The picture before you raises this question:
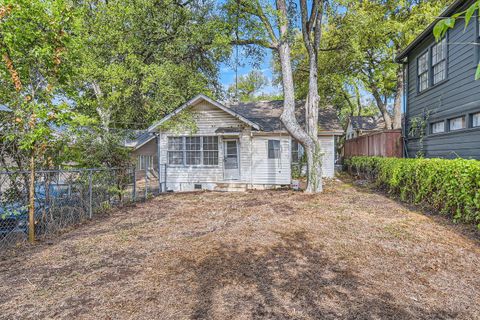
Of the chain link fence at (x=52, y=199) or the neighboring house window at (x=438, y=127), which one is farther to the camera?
the neighboring house window at (x=438, y=127)

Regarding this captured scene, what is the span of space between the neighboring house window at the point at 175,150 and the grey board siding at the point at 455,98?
32.5ft

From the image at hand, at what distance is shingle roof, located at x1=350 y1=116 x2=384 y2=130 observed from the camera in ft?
89.6

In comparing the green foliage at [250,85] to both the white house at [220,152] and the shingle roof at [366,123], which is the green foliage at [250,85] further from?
the white house at [220,152]

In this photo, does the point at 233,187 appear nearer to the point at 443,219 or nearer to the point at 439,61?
the point at 443,219

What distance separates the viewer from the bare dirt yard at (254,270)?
10.2ft

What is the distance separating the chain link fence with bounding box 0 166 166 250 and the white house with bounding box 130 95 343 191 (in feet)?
14.4

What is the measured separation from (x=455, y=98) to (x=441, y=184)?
11.5 feet

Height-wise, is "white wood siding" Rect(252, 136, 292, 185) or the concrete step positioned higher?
"white wood siding" Rect(252, 136, 292, 185)

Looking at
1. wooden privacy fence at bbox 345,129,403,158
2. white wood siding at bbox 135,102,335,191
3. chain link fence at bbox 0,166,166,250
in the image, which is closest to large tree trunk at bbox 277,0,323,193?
white wood siding at bbox 135,102,335,191

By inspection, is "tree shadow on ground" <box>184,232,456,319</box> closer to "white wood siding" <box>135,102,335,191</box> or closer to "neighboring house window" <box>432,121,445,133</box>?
"neighboring house window" <box>432,121,445,133</box>

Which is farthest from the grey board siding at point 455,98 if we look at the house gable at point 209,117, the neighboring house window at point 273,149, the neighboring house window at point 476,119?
the house gable at point 209,117

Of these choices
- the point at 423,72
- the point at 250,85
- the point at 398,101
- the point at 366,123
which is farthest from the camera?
the point at 250,85

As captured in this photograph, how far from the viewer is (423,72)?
34.7 ft

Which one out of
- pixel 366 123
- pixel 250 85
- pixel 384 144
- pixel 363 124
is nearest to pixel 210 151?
pixel 384 144
